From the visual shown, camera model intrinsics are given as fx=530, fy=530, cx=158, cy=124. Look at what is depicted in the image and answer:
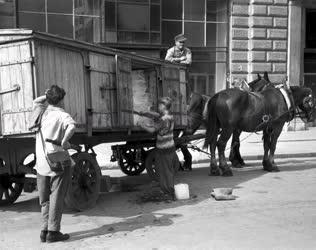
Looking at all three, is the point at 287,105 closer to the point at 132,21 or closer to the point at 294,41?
the point at 132,21

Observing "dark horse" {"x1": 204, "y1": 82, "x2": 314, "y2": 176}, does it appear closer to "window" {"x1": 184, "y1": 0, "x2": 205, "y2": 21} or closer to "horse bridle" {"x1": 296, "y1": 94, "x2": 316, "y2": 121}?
"horse bridle" {"x1": 296, "y1": 94, "x2": 316, "y2": 121}

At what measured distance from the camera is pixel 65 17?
19766 mm

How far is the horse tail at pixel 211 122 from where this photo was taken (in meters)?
11.1

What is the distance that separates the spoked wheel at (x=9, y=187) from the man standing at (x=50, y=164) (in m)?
1.96

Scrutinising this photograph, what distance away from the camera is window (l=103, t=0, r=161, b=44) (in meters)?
20.1

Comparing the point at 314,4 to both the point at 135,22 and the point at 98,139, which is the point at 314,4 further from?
the point at 98,139

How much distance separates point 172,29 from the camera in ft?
69.4

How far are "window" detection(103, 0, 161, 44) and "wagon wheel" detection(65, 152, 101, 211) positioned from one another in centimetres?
1262

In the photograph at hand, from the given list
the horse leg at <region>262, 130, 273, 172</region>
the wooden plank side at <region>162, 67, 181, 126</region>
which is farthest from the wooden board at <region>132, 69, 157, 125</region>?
the horse leg at <region>262, 130, 273, 172</region>

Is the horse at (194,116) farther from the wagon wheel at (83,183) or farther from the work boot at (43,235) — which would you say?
the work boot at (43,235)

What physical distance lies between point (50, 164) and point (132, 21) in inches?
590

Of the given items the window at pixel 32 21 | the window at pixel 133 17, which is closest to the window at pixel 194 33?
the window at pixel 133 17

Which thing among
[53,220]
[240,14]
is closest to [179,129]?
[53,220]

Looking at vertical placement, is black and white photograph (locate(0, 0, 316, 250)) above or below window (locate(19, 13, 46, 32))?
below
